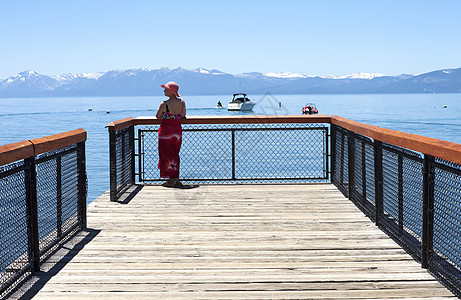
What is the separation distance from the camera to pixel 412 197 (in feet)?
16.1

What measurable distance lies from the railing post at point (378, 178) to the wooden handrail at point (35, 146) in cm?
307

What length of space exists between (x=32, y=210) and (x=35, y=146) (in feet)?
1.68

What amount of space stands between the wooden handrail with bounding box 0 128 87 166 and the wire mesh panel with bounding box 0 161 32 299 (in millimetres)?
83

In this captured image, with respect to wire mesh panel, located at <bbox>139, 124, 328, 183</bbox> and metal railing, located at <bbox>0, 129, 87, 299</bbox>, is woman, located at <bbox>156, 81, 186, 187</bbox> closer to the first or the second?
wire mesh panel, located at <bbox>139, 124, 328, 183</bbox>

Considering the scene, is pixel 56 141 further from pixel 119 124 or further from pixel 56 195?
pixel 119 124

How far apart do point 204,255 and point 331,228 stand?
168 centimetres

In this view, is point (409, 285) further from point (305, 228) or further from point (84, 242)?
point (84, 242)

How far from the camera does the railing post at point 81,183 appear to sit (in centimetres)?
590

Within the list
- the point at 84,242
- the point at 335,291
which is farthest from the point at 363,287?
the point at 84,242

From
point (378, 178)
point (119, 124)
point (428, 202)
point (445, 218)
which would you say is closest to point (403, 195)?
point (378, 178)

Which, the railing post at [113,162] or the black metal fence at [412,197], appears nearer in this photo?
the black metal fence at [412,197]

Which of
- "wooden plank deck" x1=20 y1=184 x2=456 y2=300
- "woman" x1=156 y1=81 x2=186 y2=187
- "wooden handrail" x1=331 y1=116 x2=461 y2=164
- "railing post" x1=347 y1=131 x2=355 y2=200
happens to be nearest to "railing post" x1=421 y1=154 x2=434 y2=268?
"wooden handrail" x1=331 y1=116 x2=461 y2=164

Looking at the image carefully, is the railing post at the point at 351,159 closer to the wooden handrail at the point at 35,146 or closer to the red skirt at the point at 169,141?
the red skirt at the point at 169,141

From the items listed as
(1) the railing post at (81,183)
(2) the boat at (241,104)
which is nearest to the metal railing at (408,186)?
(1) the railing post at (81,183)
